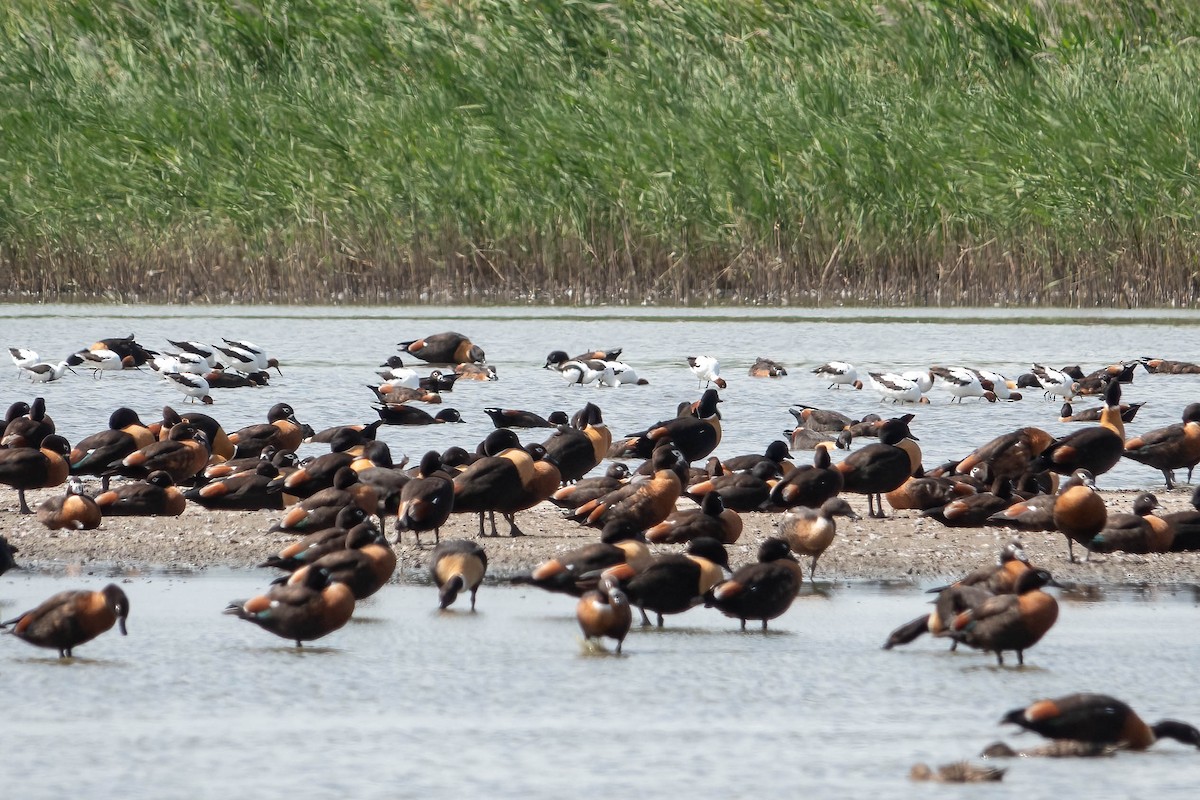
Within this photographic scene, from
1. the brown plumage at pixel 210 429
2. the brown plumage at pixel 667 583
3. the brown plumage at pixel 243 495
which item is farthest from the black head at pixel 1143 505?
the brown plumage at pixel 210 429

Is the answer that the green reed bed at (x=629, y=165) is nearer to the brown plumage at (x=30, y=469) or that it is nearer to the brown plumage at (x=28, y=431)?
the brown plumage at (x=28, y=431)

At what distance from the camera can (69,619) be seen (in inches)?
285

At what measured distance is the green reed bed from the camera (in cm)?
2424

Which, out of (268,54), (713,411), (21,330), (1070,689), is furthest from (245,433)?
A: (268,54)

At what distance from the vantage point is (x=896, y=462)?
35.4 feet

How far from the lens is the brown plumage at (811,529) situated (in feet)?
30.1

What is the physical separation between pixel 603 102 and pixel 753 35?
3.90 meters

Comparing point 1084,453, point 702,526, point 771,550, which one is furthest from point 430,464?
point 1084,453

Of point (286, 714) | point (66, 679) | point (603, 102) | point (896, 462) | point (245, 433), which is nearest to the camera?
point (286, 714)

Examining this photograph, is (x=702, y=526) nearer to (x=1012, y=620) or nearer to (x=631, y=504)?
(x=631, y=504)

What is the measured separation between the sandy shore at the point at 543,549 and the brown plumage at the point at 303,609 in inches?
70.2

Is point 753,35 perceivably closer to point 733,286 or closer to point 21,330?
point 733,286

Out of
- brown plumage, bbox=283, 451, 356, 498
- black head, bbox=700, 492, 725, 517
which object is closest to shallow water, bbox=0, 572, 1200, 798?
black head, bbox=700, 492, 725, 517

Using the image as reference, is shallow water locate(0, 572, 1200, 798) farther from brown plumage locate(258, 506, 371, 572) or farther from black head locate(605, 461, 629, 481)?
black head locate(605, 461, 629, 481)
